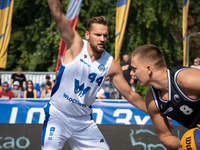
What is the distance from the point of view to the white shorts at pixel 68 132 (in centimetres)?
404

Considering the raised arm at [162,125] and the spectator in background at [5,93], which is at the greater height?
the raised arm at [162,125]

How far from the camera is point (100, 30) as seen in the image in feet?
13.8

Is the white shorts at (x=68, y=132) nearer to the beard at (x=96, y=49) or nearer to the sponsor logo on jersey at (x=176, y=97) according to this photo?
the beard at (x=96, y=49)

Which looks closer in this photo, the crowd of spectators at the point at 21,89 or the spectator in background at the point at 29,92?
the crowd of spectators at the point at 21,89

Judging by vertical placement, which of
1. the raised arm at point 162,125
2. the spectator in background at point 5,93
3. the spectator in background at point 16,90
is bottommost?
the spectator in background at point 16,90

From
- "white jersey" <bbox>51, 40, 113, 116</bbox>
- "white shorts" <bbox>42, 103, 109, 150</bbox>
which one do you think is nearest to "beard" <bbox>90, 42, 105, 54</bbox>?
"white jersey" <bbox>51, 40, 113, 116</bbox>

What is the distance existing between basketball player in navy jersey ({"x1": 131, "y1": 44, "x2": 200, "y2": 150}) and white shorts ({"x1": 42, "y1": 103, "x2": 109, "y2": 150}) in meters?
1.19

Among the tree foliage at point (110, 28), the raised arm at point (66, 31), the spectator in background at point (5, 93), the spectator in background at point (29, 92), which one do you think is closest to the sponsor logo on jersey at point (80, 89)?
the raised arm at point (66, 31)

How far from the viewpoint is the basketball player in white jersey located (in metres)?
4.09

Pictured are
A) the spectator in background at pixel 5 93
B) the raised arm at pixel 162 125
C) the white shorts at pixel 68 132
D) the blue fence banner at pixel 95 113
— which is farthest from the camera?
the spectator in background at pixel 5 93

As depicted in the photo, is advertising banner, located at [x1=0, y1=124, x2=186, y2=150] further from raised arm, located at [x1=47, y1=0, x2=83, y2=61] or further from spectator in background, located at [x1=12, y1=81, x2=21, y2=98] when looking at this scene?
spectator in background, located at [x1=12, y1=81, x2=21, y2=98]

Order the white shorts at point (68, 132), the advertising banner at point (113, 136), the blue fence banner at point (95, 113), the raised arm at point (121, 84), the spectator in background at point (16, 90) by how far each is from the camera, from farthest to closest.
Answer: the spectator in background at point (16, 90)
the blue fence banner at point (95, 113)
the advertising banner at point (113, 136)
the raised arm at point (121, 84)
the white shorts at point (68, 132)

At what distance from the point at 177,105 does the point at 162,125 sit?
0.45 metres

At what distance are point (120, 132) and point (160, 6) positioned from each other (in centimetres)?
1237
